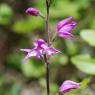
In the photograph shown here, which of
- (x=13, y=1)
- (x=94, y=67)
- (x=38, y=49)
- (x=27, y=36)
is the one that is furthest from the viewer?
(x=13, y=1)

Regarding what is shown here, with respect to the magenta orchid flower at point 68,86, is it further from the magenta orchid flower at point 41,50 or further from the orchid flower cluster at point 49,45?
the magenta orchid flower at point 41,50

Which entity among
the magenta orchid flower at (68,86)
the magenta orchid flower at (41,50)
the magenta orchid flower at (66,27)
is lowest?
the magenta orchid flower at (68,86)

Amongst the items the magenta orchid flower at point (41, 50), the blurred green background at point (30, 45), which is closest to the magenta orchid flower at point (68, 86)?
the magenta orchid flower at point (41, 50)

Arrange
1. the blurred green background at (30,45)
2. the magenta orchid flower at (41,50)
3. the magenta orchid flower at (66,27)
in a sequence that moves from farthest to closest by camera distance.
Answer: the blurred green background at (30,45) < the magenta orchid flower at (66,27) < the magenta orchid flower at (41,50)

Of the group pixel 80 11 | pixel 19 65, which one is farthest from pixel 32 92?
pixel 80 11

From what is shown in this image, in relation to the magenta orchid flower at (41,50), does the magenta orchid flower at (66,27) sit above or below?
above

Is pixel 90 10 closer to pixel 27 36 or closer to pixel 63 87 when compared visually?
pixel 27 36

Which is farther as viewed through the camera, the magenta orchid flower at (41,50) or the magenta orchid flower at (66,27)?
the magenta orchid flower at (66,27)

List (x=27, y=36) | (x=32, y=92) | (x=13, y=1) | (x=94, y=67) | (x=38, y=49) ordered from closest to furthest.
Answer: (x=38, y=49)
(x=94, y=67)
(x=32, y=92)
(x=27, y=36)
(x=13, y=1)

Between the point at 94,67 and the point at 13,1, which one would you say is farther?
the point at 13,1
